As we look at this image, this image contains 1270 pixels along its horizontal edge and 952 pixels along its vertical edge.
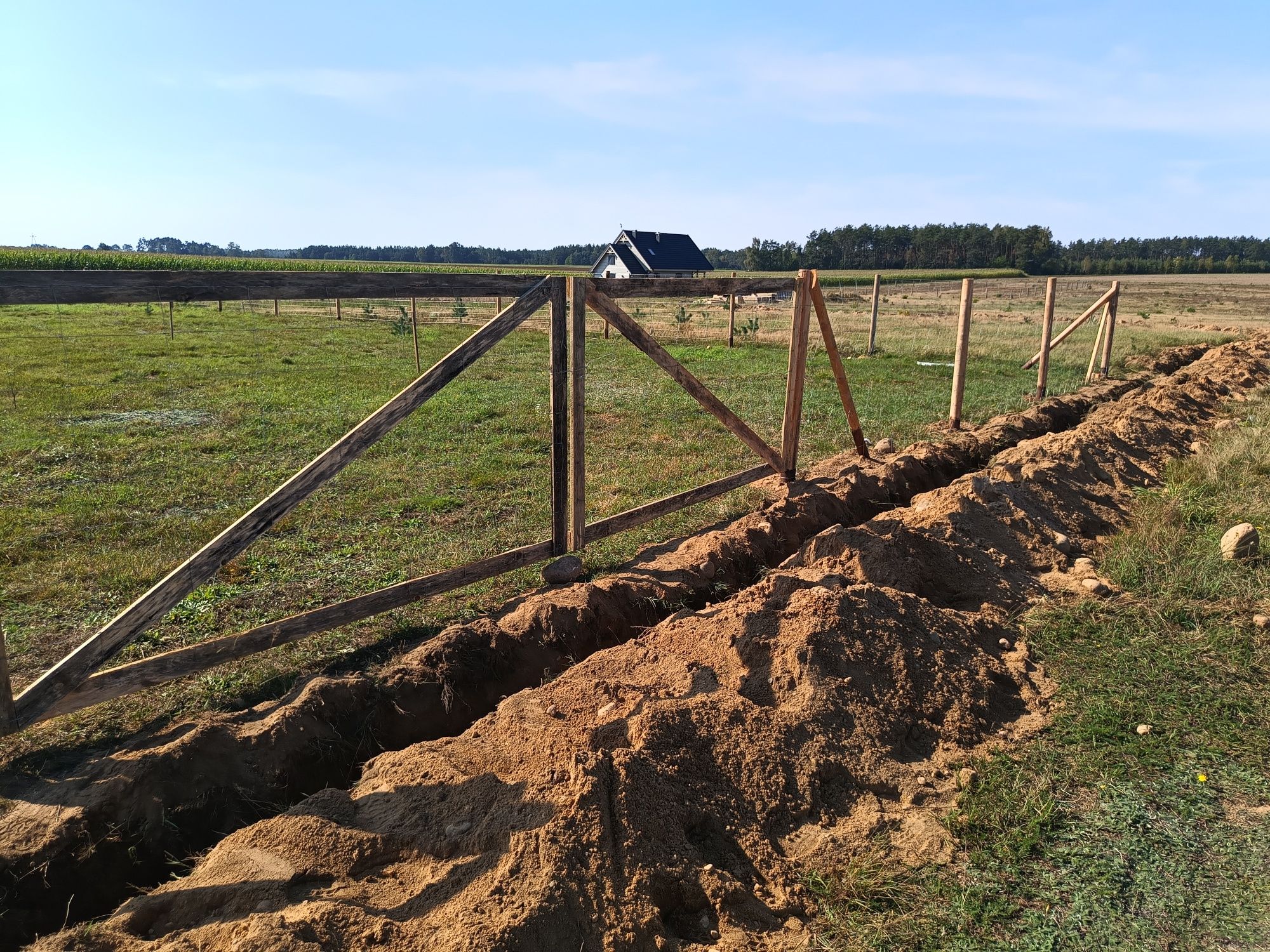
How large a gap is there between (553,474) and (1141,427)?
25.4ft

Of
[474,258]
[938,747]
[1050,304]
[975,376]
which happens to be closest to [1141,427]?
[1050,304]

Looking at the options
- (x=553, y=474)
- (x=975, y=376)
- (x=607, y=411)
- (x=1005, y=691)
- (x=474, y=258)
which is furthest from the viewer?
(x=474, y=258)

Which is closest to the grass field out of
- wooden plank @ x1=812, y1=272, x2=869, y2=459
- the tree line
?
wooden plank @ x1=812, y1=272, x2=869, y2=459

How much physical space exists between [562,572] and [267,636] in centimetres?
186

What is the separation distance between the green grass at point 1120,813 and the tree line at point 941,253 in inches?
3714

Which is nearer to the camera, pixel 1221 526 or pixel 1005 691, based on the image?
pixel 1005 691

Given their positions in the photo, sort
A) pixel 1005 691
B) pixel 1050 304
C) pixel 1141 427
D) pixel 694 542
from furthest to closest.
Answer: pixel 1050 304, pixel 1141 427, pixel 694 542, pixel 1005 691

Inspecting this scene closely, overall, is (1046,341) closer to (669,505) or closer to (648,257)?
(669,505)

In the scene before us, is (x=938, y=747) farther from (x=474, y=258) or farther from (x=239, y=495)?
(x=474, y=258)

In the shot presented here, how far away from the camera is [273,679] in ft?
13.5

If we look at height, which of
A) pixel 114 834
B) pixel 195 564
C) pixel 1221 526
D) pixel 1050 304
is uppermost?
pixel 1050 304

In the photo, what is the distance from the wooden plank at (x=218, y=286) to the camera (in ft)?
10.3

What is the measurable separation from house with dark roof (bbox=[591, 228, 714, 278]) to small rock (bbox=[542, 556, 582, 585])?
4395cm

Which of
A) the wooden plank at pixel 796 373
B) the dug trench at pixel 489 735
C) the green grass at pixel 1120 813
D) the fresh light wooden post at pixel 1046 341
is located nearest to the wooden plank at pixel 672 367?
the wooden plank at pixel 796 373
